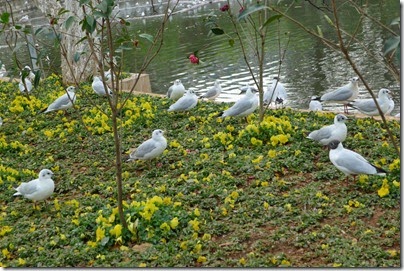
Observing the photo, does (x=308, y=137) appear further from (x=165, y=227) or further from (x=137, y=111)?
(x=137, y=111)

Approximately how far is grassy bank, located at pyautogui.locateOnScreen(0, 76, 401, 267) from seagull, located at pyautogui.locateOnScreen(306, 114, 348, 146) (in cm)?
11

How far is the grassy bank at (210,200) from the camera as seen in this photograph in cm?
366

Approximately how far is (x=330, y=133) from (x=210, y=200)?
1489 mm

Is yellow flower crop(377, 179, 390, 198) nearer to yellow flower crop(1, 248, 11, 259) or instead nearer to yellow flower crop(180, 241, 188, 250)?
yellow flower crop(180, 241, 188, 250)

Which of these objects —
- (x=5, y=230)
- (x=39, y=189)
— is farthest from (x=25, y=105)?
(x=5, y=230)

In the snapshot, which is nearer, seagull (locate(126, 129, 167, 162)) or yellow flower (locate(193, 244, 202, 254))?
yellow flower (locate(193, 244, 202, 254))

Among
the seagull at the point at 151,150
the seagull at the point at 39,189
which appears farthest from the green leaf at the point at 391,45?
the seagull at the point at 151,150

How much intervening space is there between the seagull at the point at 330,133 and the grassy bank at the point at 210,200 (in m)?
0.11

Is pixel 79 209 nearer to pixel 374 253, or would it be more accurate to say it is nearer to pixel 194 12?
pixel 374 253

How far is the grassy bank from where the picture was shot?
3.66m

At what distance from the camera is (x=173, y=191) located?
466 cm

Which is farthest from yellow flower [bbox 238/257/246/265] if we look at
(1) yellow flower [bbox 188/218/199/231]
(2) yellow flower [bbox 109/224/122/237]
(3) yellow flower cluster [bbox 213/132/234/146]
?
(3) yellow flower cluster [bbox 213/132/234/146]

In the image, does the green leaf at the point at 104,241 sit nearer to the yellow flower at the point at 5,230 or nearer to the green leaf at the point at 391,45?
the yellow flower at the point at 5,230

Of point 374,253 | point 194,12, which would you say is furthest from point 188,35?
point 374,253
